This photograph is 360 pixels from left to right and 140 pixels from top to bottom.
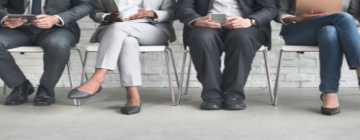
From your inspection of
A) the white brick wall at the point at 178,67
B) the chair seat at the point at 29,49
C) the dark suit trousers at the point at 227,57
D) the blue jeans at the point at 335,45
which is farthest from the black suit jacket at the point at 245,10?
the chair seat at the point at 29,49

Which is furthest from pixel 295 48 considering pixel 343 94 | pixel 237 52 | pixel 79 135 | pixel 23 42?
pixel 23 42

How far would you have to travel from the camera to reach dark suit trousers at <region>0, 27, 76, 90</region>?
9.70ft

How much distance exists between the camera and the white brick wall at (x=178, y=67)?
3768 mm

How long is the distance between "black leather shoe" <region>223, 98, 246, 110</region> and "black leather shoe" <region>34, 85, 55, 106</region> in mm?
1186

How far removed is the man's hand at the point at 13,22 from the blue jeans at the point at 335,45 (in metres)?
1.90

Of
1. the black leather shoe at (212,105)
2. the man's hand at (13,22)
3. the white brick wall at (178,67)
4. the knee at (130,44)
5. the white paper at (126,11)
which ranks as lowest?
the white brick wall at (178,67)

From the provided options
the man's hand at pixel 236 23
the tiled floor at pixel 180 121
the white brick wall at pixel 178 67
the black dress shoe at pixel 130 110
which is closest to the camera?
the tiled floor at pixel 180 121

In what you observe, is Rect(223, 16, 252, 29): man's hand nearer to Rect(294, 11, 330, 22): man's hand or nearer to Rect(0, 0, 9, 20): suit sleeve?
Rect(294, 11, 330, 22): man's hand

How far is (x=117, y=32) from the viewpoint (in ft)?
9.23

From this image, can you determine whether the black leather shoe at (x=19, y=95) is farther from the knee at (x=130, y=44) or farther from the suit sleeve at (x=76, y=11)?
the knee at (x=130, y=44)

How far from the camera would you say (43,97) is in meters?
3.03

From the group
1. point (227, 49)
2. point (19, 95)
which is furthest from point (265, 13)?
point (19, 95)

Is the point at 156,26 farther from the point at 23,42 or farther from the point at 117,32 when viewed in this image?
the point at 23,42

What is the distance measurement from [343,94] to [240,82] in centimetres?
104
